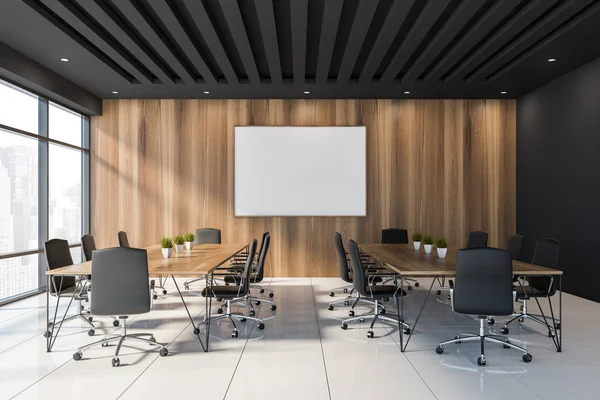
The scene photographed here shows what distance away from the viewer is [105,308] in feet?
12.6

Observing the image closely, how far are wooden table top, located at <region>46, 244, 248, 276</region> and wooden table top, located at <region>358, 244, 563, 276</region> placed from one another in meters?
1.85

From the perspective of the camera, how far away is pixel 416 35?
18.4 ft

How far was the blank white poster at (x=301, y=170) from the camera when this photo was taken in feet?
28.7

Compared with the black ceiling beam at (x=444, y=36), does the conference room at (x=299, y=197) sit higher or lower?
lower

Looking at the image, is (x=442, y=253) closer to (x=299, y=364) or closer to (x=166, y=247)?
(x=299, y=364)

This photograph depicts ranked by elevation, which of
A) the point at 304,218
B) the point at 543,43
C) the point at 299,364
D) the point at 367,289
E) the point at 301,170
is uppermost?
the point at 543,43

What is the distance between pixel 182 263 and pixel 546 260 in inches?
160

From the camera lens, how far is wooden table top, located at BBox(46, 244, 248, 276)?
4.19 metres

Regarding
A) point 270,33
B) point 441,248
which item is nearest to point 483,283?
point 441,248

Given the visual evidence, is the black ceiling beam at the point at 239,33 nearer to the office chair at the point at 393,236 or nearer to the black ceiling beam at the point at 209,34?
the black ceiling beam at the point at 209,34

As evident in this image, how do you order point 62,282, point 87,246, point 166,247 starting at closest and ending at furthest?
point 62,282
point 166,247
point 87,246

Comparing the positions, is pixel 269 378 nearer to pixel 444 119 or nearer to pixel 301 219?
pixel 301 219

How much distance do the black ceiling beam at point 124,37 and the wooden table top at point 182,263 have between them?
8.77 feet

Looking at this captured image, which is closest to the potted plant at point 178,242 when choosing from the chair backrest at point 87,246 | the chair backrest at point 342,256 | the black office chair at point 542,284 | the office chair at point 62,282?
the chair backrest at point 87,246
